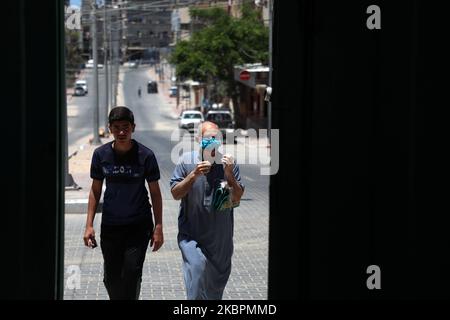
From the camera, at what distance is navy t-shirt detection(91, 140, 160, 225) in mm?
5805

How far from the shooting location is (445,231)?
3.61 m

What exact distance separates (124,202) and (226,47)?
5047 cm

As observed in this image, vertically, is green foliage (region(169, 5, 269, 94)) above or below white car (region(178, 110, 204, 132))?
above

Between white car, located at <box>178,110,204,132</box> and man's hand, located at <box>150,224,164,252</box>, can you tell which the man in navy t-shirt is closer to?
man's hand, located at <box>150,224,164,252</box>

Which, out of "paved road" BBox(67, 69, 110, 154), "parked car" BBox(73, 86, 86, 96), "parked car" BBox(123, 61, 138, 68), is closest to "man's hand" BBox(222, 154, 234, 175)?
"paved road" BBox(67, 69, 110, 154)

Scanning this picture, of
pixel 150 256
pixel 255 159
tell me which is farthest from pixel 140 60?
pixel 150 256

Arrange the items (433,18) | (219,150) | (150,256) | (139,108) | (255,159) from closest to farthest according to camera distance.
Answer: (433,18), (219,150), (150,256), (255,159), (139,108)

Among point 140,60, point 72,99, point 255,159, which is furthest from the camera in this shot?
point 140,60

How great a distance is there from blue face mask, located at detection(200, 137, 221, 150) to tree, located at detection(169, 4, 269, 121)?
160ft

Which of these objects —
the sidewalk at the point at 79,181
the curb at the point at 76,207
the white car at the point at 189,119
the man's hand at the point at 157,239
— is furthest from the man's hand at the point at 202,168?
the white car at the point at 189,119

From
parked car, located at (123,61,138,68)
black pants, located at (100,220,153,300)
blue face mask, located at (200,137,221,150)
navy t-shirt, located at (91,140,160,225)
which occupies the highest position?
parked car, located at (123,61,138,68)

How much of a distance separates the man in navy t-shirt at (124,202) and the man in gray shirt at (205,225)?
0.23 metres
